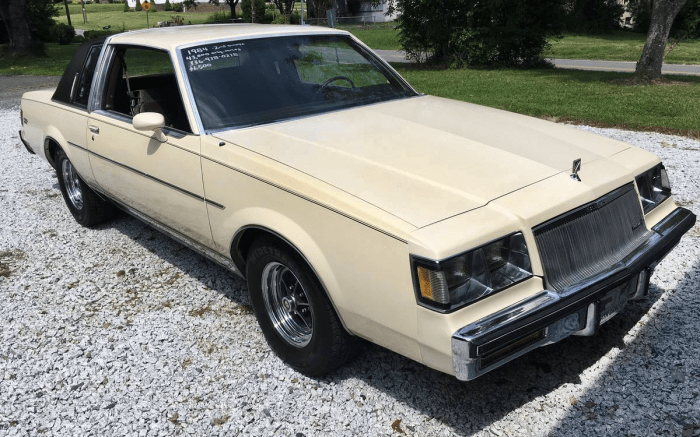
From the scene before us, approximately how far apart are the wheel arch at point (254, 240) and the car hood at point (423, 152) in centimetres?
34

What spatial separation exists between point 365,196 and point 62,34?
39083mm

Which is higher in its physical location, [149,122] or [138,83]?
[138,83]

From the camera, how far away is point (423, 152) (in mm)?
3033

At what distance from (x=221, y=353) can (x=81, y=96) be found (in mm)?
2564

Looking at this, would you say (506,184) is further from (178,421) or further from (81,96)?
(81,96)

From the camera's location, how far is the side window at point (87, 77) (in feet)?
15.3

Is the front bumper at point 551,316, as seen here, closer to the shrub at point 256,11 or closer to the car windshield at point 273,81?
the car windshield at point 273,81

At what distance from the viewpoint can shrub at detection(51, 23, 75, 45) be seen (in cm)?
3559

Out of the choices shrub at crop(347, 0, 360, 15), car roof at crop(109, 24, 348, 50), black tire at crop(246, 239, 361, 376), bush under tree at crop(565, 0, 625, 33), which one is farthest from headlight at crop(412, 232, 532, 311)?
shrub at crop(347, 0, 360, 15)

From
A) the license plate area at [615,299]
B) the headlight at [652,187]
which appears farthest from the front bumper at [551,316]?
the headlight at [652,187]

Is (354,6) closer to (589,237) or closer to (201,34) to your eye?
(201,34)

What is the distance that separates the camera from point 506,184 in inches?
106


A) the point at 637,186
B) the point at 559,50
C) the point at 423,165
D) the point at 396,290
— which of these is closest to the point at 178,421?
the point at 396,290

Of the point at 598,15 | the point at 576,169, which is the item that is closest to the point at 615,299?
the point at 576,169
